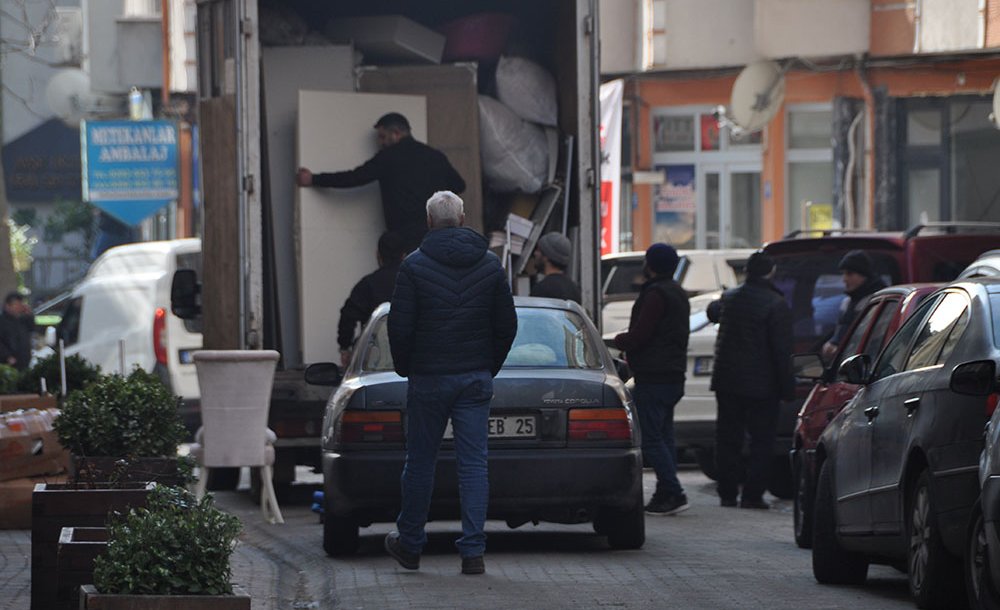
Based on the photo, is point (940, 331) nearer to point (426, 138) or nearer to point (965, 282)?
point (965, 282)

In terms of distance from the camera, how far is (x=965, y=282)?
29.2 ft

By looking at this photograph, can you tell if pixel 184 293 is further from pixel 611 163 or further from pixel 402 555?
pixel 611 163

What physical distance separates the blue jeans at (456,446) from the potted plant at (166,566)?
3133 millimetres

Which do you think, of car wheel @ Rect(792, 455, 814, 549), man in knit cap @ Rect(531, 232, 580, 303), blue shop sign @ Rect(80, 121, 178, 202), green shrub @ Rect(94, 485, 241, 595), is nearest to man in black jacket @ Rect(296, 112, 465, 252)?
man in knit cap @ Rect(531, 232, 580, 303)

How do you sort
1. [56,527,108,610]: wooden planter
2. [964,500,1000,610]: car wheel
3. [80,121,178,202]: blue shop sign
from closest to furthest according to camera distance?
[56,527,108,610]: wooden planter
[964,500,1000,610]: car wheel
[80,121,178,202]: blue shop sign

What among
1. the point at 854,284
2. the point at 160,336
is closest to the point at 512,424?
the point at 854,284

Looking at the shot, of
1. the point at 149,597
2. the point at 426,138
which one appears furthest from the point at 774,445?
the point at 149,597

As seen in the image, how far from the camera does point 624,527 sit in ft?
36.7

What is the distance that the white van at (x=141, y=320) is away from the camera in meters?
21.7

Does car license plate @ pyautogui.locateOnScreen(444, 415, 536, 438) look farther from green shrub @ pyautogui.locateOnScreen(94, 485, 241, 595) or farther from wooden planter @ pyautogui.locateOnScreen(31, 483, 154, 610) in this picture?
green shrub @ pyautogui.locateOnScreen(94, 485, 241, 595)

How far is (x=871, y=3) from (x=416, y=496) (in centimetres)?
2047

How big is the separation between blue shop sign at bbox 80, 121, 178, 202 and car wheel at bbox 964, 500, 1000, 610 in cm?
2313

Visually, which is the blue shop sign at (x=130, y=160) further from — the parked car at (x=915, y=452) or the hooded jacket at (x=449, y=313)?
the parked car at (x=915, y=452)

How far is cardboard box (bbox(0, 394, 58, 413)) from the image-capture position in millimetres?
13359
